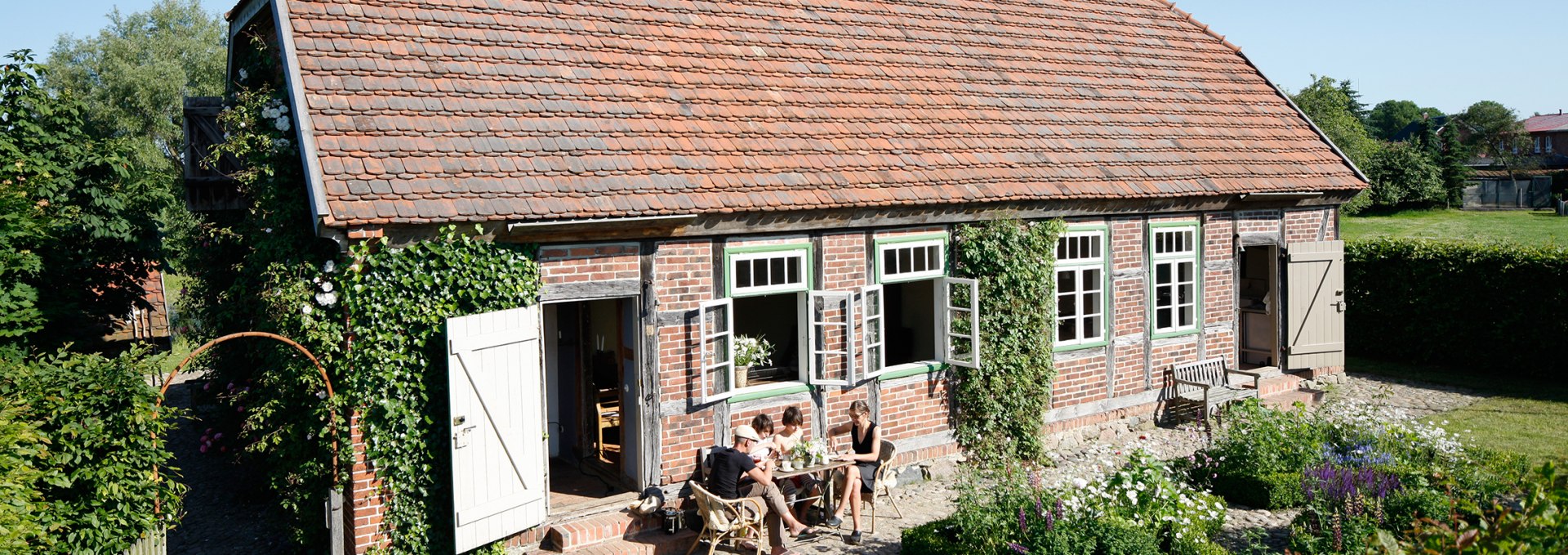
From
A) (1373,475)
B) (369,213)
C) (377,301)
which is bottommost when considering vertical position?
(1373,475)

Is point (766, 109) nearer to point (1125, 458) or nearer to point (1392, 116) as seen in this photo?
point (1125, 458)

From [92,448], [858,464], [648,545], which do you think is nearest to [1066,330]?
[858,464]

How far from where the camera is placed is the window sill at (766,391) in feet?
34.3

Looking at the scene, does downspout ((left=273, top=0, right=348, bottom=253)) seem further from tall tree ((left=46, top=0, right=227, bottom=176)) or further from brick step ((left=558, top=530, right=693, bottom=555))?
tall tree ((left=46, top=0, right=227, bottom=176))

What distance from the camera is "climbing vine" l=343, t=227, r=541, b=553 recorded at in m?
8.41

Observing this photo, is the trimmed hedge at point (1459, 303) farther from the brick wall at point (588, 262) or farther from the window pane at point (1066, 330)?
the brick wall at point (588, 262)

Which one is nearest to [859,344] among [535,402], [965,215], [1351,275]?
[965,215]

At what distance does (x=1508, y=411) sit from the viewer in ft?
47.8

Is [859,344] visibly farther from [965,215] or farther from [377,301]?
[377,301]

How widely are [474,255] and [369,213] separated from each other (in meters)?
0.88

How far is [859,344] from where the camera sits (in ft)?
36.8

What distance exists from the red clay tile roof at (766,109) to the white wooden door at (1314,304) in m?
0.95

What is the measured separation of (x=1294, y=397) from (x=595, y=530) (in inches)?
404

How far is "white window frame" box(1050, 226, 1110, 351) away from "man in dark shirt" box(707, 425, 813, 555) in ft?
15.3
